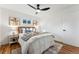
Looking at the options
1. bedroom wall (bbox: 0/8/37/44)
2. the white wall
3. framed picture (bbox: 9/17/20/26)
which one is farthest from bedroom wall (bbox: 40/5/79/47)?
bedroom wall (bbox: 0/8/37/44)

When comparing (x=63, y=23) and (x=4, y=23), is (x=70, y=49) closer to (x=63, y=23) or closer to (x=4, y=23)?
(x=63, y=23)

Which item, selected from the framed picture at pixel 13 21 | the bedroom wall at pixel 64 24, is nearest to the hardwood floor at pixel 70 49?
the bedroom wall at pixel 64 24

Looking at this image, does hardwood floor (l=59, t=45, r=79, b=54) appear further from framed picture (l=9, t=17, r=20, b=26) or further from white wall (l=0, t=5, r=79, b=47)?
framed picture (l=9, t=17, r=20, b=26)

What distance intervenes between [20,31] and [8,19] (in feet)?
0.73

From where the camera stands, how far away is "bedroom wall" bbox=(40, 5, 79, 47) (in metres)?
1.01

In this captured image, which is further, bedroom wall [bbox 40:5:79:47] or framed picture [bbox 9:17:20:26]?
bedroom wall [bbox 40:5:79:47]

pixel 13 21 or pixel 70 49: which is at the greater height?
pixel 13 21

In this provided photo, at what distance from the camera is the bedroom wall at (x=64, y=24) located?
3.31ft

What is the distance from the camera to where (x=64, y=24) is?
1.04 metres

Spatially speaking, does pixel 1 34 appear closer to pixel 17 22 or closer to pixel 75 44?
pixel 17 22

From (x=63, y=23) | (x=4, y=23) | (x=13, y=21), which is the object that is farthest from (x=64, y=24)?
(x=4, y=23)

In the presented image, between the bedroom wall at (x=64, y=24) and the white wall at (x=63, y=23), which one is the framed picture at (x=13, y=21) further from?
the bedroom wall at (x=64, y=24)

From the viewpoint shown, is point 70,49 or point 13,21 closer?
point 13,21
